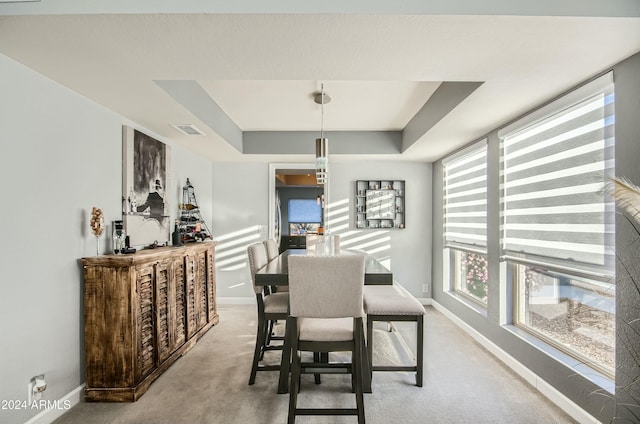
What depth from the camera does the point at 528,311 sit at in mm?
2871

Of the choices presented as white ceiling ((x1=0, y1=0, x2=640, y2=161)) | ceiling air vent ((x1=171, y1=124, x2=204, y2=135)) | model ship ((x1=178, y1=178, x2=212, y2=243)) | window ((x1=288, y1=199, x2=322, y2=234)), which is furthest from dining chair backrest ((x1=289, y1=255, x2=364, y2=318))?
window ((x1=288, y1=199, x2=322, y2=234))

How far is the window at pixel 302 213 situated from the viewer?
963 cm

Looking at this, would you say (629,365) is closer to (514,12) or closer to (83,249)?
(514,12)

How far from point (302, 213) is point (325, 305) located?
→ 301 inches

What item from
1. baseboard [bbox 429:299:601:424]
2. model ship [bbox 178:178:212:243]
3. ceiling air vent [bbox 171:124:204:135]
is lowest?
baseboard [bbox 429:299:601:424]

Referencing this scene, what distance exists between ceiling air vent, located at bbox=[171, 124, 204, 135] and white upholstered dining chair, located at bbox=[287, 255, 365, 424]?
191 cm

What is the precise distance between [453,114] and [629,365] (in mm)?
2031

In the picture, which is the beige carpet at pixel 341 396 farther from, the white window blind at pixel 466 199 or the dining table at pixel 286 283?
the white window blind at pixel 466 199

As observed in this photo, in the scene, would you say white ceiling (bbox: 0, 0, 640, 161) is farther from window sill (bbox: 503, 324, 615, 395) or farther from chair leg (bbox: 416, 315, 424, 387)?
window sill (bbox: 503, 324, 615, 395)

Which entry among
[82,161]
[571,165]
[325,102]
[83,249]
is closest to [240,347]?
[83,249]

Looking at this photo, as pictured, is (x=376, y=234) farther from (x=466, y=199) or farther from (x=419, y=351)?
(x=419, y=351)

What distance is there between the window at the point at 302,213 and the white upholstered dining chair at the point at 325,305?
7.51 m

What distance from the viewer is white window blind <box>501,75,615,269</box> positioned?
202 cm

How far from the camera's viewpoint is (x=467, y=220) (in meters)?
3.94
